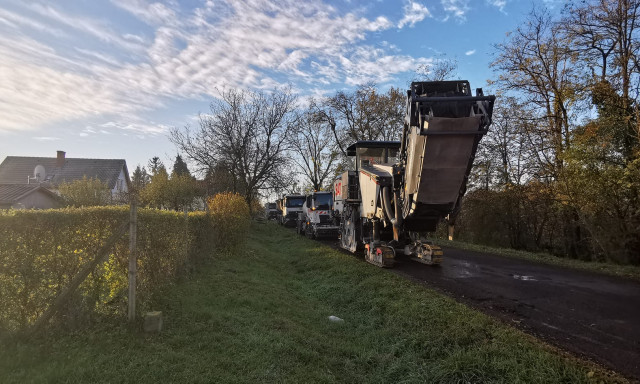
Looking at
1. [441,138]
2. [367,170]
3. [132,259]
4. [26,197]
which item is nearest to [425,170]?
[441,138]

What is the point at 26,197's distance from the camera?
24.7 metres

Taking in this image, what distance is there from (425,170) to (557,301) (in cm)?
327

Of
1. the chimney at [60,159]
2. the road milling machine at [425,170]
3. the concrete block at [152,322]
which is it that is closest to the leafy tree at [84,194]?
the road milling machine at [425,170]

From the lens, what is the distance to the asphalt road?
4.49 m

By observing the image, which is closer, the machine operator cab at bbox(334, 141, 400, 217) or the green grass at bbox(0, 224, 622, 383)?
the green grass at bbox(0, 224, 622, 383)

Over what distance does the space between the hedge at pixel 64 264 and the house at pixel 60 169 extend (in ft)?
118

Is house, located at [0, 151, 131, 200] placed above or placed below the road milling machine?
above

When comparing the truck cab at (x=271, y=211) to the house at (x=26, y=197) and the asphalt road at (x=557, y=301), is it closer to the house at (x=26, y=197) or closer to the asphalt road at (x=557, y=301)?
the house at (x=26, y=197)

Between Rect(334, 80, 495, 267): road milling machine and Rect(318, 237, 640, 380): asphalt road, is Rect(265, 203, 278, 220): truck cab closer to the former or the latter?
Rect(334, 80, 495, 267): road milling machine

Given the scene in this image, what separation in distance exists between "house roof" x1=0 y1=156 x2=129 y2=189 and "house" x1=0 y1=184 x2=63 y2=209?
10834mm

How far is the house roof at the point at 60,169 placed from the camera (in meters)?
38.3

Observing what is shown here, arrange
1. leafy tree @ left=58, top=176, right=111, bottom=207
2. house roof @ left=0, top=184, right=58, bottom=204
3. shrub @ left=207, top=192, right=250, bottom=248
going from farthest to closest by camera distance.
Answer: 1. house roof @ left=0, top=184, right=58, bottom=204
2. leafy tree @ left=58, top=176, right=111, bottom=207
3. shrub @ left=207, top=192, right=250, bottom=248

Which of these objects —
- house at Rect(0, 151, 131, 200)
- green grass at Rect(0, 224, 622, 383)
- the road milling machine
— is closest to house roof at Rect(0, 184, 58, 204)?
house at Rect(0, 151, 131, 200)

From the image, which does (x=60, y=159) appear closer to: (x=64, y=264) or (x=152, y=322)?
(x=64, y=264)
